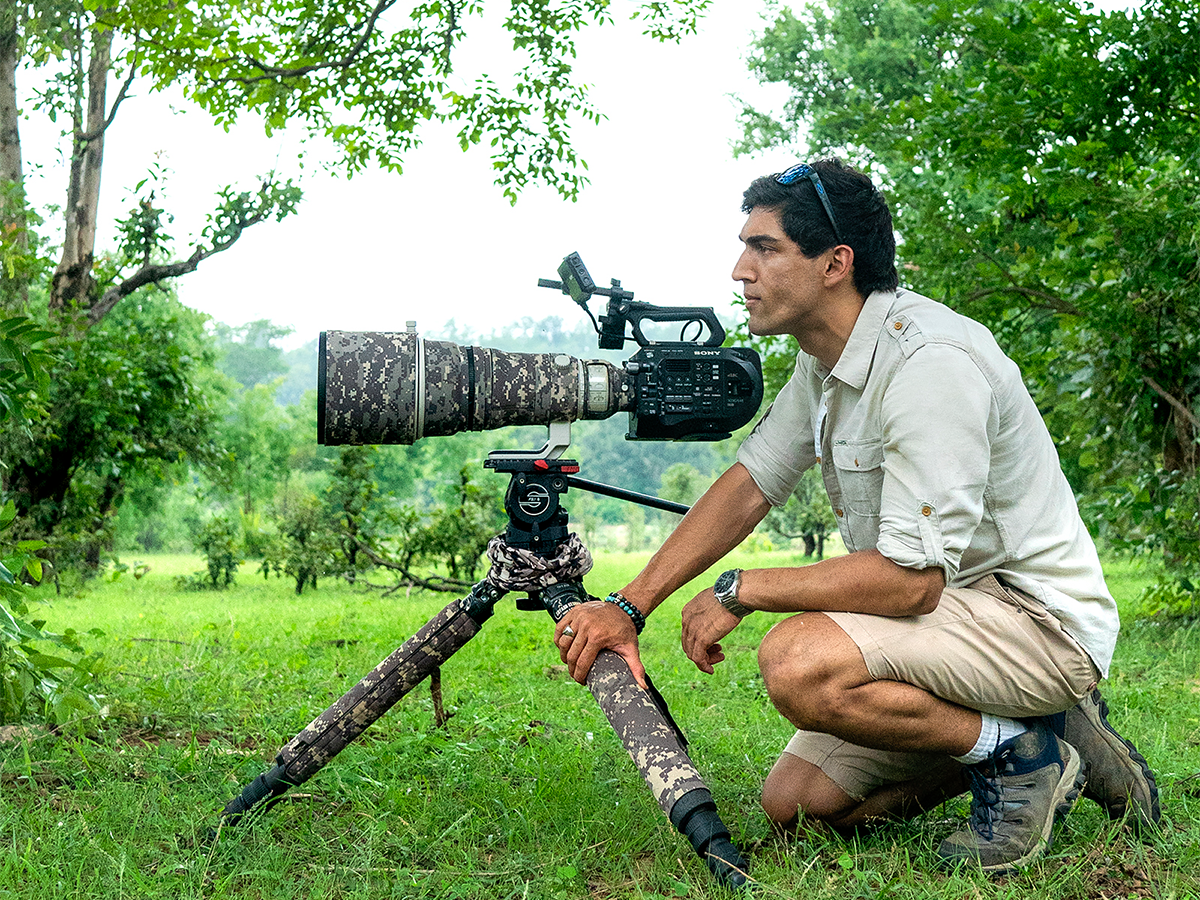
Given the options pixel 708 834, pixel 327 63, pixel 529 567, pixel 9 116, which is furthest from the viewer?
pixel 9 116

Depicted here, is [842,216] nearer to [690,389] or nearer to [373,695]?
[690,389]

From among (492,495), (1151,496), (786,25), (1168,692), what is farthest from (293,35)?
(786,25)

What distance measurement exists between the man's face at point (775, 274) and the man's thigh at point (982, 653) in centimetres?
71

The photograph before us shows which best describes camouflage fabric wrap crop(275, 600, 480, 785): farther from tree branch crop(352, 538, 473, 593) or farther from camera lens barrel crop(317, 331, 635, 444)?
tree branch crop(352, 538, 473, 593)

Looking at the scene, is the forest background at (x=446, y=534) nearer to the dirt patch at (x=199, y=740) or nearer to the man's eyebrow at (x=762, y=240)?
the dirt patch at (x=199, y=740)

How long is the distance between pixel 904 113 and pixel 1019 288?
1.06 metres

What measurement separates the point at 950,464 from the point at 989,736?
65 cm

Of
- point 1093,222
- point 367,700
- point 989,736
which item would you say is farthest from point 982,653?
point 1093,222

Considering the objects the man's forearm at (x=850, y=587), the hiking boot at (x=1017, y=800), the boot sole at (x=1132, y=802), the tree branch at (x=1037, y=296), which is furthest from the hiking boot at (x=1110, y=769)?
the tree branch at (x=1037, y=296)

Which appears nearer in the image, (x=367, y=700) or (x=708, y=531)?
(x=367, y=700)

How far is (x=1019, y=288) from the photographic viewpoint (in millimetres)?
5387

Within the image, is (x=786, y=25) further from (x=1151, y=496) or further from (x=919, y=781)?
(x=919, y=781)

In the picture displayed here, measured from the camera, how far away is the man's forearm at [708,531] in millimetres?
2625

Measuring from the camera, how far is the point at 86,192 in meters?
9.44
